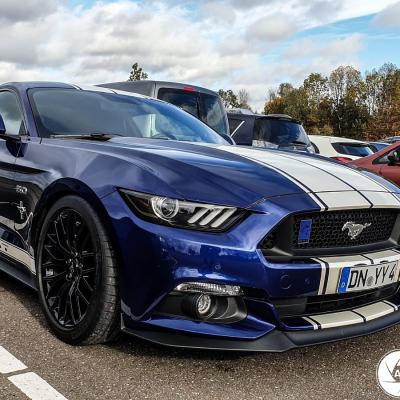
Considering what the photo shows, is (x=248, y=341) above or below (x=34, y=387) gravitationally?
above

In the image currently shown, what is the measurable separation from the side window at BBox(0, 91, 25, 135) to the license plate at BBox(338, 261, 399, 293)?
2.20 metres

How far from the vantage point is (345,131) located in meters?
66.4

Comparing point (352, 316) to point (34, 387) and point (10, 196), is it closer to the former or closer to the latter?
point (34, 387)

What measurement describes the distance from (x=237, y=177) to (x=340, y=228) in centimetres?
55

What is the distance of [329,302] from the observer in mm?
2666

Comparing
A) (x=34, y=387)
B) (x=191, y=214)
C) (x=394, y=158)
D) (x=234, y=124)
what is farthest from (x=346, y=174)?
(x=234, y=124)

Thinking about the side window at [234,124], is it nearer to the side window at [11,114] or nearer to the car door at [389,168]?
the car door at [389,168]

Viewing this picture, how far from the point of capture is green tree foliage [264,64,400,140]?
62688 millimetres

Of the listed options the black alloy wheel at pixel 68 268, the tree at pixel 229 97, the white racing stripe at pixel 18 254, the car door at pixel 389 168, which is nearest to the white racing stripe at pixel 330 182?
the black alloy wheel at pixel 68 268

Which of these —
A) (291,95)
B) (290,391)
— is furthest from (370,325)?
(291,95)

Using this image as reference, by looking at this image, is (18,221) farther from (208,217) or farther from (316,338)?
(316,338)

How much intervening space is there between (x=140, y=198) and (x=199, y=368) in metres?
0.84

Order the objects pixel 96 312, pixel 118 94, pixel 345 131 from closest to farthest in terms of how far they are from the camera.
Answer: pixel 96 312
pixel 118 94
pixel 345 131

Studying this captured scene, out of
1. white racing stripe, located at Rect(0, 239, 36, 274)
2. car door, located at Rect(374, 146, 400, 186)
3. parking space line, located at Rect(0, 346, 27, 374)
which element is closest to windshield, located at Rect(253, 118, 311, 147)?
car door, located at Rect(374, 146, 400, 186)
